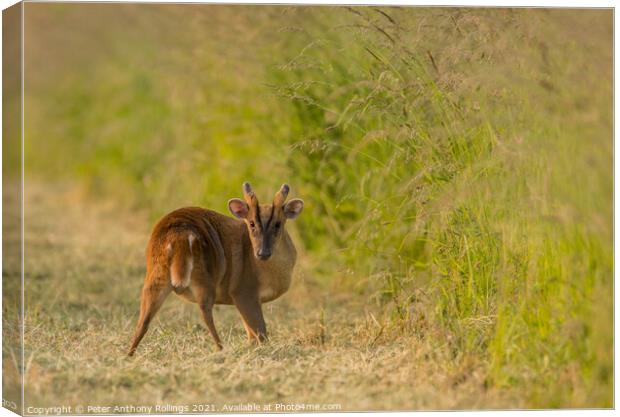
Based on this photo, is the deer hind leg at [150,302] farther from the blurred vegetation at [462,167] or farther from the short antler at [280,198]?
the blurred vegetation at [462,167]

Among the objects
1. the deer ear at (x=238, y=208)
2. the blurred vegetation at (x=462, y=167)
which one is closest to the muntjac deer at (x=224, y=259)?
the deer ear at (x=238, y=208)

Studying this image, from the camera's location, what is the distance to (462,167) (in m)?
6.82

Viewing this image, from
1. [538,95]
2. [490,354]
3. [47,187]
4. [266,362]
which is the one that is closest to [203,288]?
[266,362]

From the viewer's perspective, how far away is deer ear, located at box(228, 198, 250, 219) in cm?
728

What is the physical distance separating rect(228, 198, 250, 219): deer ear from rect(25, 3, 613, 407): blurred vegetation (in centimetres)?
60

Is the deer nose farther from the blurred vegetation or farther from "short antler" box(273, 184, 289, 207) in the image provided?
the blurred vegetation

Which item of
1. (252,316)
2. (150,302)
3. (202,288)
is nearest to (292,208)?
(252,316)

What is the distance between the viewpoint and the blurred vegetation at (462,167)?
19.6ft

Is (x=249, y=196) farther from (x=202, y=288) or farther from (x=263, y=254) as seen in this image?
(x=202, y=288)

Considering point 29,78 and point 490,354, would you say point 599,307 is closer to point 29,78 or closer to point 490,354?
point 490,354

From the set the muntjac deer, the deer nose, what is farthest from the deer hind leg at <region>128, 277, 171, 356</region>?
the deer nose

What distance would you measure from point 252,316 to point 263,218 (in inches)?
24.4

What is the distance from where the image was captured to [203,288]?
22.6ft

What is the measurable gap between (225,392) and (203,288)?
33.4 inches
